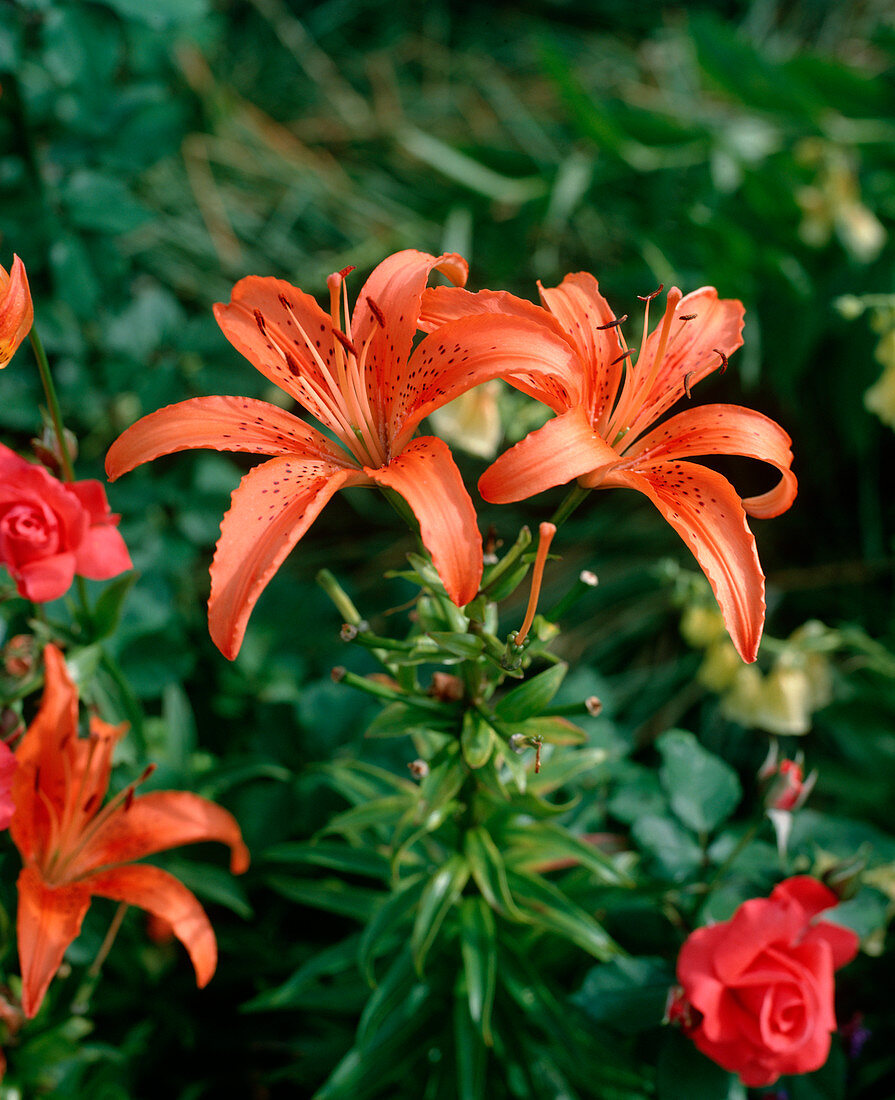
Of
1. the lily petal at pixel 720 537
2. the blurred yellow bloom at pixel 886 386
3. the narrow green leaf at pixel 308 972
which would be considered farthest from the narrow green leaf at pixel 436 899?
the blurred yellow bloom at pixel 886 386

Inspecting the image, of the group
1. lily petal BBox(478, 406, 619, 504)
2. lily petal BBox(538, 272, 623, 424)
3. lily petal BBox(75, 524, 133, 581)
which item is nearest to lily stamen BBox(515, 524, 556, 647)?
lily petal BBox(478, 406, 619, 504)

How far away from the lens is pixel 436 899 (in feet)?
2.30

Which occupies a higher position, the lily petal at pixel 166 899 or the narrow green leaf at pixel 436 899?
the lily petal at pixel 166 899

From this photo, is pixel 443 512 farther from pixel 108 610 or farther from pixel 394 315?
pixel 108 610

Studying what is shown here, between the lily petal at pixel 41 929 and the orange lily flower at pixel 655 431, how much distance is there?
445 millimetres

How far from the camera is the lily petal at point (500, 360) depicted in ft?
1.68

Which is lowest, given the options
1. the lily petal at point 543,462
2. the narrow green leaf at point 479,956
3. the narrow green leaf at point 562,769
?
the narrow green leaf at point 479,956

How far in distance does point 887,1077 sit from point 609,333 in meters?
0.85

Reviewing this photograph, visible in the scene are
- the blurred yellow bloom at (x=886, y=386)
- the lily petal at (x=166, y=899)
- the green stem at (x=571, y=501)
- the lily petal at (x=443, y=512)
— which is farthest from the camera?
the blurred yellow bloom at (x=886, y=386)

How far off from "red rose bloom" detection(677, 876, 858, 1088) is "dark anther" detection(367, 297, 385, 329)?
0.51 meters

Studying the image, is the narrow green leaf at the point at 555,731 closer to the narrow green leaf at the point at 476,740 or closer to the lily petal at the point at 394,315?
the narrow green leaf at the point at 476,740

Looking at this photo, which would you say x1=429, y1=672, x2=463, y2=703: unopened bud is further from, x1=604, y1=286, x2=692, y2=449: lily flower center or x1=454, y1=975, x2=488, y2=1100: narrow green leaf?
x1=454, y1=975, x2=488, y2=1100: narrow green leaf

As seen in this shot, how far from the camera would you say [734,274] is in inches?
54.9

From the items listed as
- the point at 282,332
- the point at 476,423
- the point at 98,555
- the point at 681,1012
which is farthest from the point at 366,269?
the point at 681,1012
